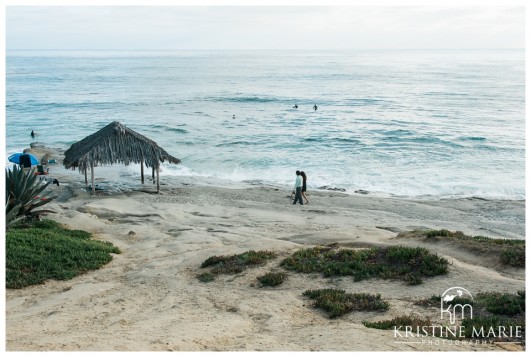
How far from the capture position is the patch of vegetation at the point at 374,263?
9.89 metres

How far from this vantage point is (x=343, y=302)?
8.67m

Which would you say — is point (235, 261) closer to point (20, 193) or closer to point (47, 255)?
point (47, 255)

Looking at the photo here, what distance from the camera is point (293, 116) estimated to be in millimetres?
49531

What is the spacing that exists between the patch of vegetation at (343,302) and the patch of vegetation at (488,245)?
308 cm

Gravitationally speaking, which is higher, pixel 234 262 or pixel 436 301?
pixel 436 301

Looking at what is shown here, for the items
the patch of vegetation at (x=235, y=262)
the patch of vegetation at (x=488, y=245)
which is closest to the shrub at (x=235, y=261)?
the patch of vegetation at (x=235, y=262)

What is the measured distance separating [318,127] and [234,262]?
1302 inches

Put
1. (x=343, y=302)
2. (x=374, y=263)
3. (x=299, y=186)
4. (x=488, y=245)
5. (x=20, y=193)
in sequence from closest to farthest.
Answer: (x=343, y=302) → (x=374, y=263) → (x=488, y=245) → (x=20, y=193) → (x=299, y=186)

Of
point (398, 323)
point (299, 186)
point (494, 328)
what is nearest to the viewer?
point (494, 328)

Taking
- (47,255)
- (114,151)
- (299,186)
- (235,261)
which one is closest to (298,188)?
(299,186)

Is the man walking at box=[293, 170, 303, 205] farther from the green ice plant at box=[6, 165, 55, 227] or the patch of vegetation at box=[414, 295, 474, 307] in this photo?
the patch of vegetation at box=[414, 295, 474, 307]

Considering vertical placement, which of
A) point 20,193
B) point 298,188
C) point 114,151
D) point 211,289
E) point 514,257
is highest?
point 114,151

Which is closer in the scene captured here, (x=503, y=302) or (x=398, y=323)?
(x=398, y=323)

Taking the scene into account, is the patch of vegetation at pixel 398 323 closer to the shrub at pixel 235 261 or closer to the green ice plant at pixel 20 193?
the shrub at pixel 235 261
